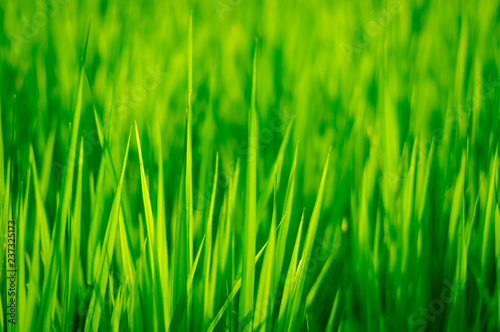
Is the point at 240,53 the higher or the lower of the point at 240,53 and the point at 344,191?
the higher

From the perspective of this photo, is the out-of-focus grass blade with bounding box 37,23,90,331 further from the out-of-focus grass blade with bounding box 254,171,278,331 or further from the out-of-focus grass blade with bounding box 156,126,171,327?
the out-of-focus grass blade with bounding box 254,171,278,331

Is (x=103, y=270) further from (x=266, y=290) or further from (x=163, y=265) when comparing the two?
(x=266, y=290)

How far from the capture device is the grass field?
19.9 inches

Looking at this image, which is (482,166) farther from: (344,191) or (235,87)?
(235,87)

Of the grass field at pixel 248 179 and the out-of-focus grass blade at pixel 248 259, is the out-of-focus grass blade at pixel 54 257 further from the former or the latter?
the out-of-focus grass blade at pixel 248 259

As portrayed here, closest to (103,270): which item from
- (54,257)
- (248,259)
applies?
(54,257)

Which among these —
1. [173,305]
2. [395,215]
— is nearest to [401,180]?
[395,215]

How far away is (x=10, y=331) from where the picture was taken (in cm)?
47

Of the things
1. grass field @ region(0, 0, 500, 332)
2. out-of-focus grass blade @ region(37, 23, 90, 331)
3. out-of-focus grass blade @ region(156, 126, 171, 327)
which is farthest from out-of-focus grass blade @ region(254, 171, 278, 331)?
out-of-focus grass blade @ region(37, 23, 90, 331)

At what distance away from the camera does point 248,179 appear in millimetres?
506

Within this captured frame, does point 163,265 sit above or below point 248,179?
below

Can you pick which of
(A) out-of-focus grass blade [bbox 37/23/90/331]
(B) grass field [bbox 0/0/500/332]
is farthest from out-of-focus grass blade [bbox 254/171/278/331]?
(A) out-of-focus grass blade [bbox 37/23/90/331]

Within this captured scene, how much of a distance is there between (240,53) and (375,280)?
0.88m

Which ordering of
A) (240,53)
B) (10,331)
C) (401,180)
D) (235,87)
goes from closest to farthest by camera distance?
1. (10,331)
2. (401,180)
3. (235,87)
4. (240,53)
